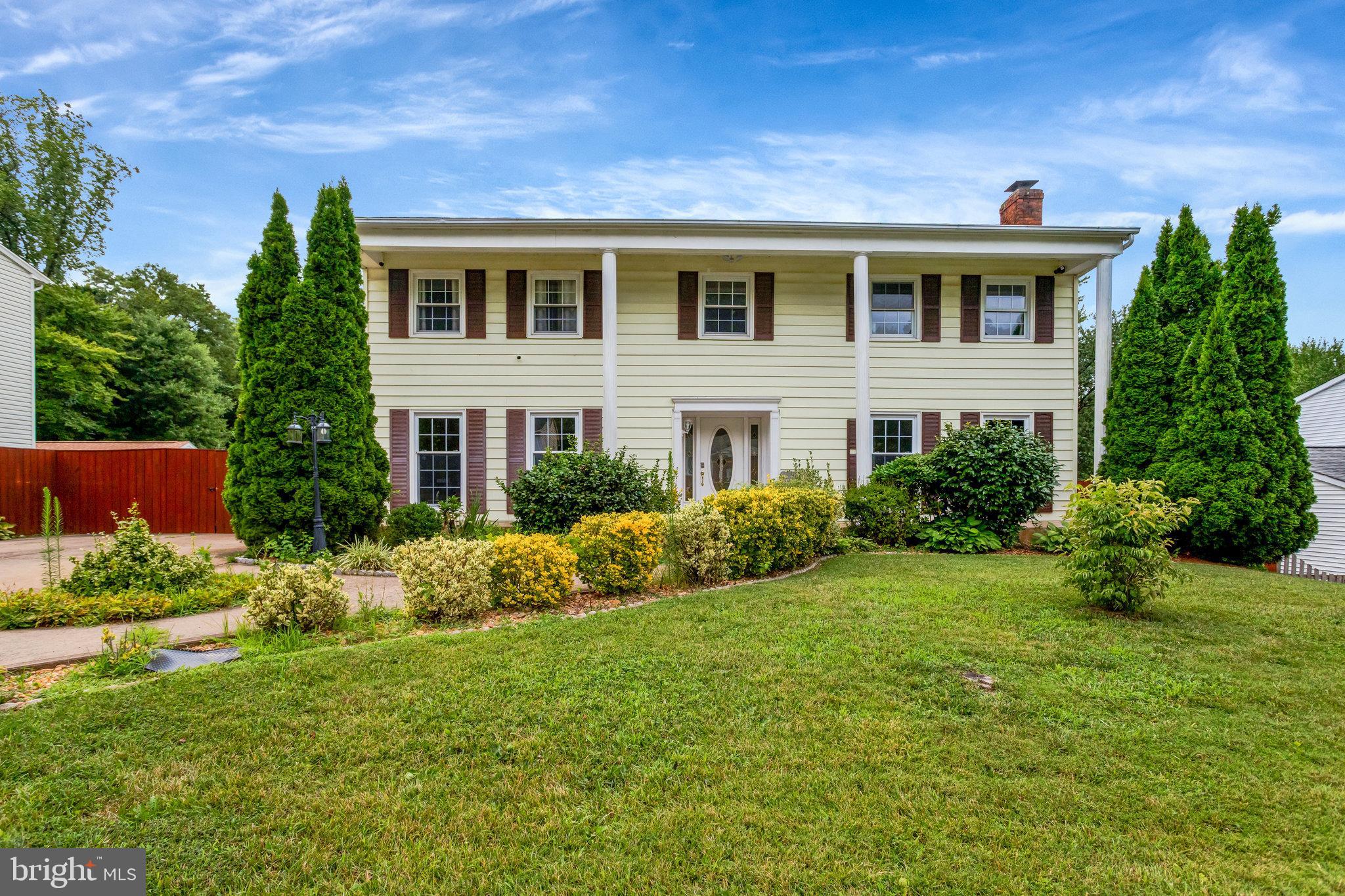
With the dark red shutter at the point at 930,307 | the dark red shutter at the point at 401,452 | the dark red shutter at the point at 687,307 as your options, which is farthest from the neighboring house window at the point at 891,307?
the dark red shutter at the point at 401,452

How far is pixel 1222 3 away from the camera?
9.05 m

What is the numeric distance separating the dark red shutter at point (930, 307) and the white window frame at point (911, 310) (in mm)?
62

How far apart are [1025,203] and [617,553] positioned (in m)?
11.5

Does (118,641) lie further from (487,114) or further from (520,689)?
(487,114)

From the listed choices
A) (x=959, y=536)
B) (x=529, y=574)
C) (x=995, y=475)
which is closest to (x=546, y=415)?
(x=529, y=574)

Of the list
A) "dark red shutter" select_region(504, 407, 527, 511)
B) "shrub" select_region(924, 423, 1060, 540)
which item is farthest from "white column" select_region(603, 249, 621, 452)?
"shrub" select_region(924, 423, 1060, 540)

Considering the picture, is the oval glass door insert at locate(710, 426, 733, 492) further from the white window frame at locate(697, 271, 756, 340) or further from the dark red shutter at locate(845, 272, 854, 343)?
the dark red shutter at locate(845, 272, 854, 343)

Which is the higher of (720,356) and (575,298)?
(575,298)

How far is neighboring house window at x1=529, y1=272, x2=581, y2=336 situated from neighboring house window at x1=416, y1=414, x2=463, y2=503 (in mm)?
2512

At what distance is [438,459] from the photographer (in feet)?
37.2

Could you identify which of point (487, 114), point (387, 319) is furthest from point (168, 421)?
point (487, 114)

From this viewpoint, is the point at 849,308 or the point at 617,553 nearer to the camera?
the point at 617,553

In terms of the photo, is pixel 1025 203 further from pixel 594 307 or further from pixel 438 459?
pixel 438 459

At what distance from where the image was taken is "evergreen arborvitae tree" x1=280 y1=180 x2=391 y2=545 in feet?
27.1
